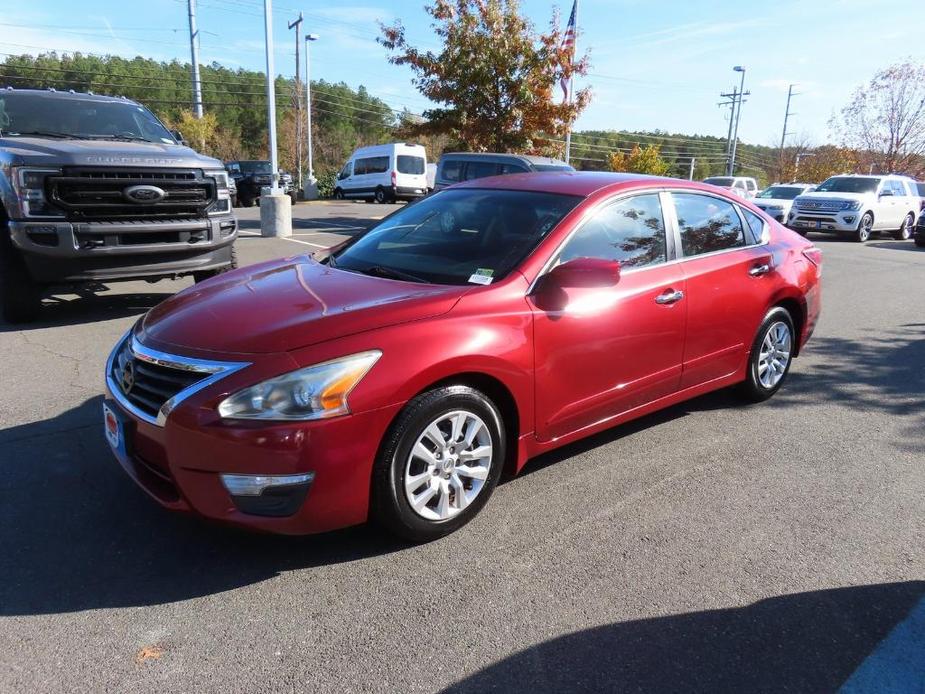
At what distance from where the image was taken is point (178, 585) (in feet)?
9.02

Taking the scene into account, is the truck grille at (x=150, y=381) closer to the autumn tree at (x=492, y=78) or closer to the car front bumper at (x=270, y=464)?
the car front bumper at (x=270, y=464)

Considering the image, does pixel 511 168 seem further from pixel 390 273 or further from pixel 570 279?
pixel 570 279

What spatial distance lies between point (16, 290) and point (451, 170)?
30.6ft

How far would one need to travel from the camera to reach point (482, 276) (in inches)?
134

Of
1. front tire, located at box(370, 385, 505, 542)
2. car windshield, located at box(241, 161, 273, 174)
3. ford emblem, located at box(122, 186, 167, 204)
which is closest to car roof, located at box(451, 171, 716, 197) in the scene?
front tire, located at box(370, 385, 505, 542)

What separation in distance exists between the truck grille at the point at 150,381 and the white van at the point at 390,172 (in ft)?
85.6

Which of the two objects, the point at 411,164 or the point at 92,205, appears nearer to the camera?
→ the point at 92,205

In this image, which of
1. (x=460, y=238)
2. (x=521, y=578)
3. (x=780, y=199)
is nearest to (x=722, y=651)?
(x=521, y=578)

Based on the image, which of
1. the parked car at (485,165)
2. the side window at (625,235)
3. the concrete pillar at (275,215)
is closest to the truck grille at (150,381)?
the side window at (625,235)

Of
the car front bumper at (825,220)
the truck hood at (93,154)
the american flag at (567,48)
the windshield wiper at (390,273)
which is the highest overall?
A: the american flag at (567,48)

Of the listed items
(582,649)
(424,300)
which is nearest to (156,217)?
(424,300)

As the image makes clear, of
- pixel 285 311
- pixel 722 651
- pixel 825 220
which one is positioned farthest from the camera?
pixel 825 220

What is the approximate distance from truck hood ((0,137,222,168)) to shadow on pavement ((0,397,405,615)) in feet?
11.1

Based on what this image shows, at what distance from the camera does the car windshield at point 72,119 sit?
7031 millimetres
